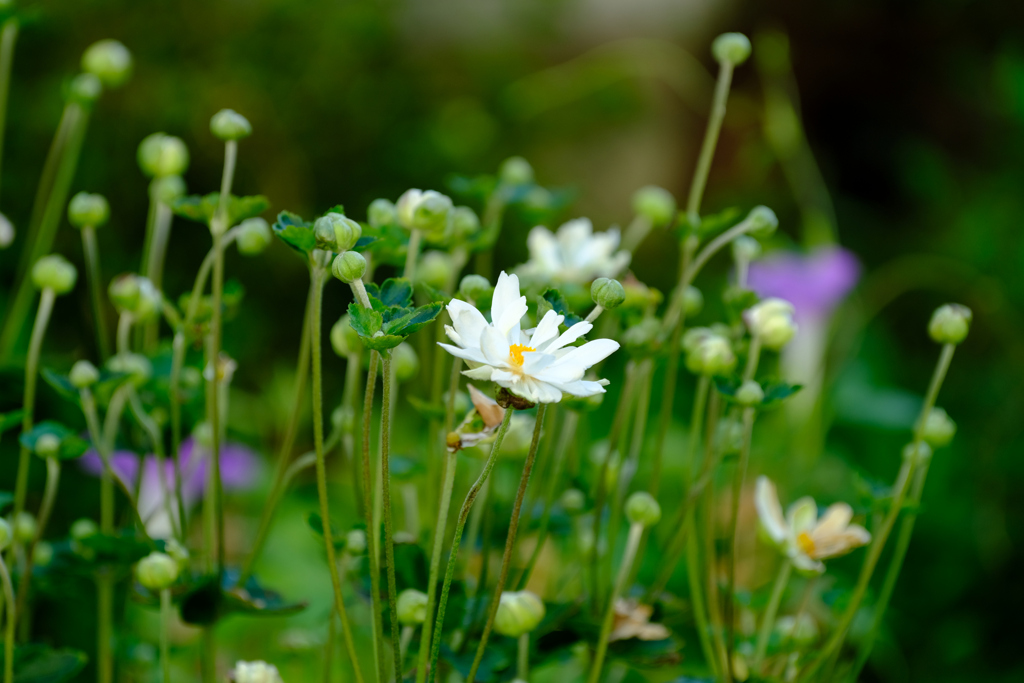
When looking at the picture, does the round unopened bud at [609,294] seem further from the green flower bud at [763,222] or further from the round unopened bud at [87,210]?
the round unopened bud at [87,210]

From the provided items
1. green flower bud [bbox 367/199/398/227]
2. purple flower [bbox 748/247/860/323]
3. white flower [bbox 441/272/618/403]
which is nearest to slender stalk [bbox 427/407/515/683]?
white flower [bbox 441/272/618/403]

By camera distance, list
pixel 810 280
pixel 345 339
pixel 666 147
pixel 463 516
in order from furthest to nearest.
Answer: pixel 666 147, pixel 810 280, pixel 345 339, pixel 463 516

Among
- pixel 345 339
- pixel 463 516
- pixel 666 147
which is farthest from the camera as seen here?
pixel 666 147

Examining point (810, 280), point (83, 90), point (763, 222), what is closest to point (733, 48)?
point (763, 222)

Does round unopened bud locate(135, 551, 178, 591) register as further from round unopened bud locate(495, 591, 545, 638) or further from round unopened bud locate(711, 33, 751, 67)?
round unopened bud locate(711, 33, 751, 67)

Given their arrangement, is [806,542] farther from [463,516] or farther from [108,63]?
[108,63]

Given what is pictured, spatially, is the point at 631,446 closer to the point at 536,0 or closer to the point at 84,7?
the point at 84,7

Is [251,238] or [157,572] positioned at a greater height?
[251,238]
